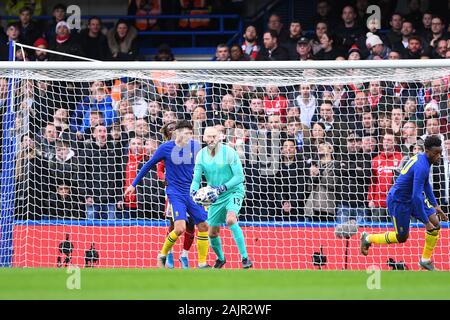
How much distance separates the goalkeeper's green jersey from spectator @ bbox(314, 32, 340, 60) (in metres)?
3.69

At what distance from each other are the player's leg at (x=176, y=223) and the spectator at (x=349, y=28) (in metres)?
4.60

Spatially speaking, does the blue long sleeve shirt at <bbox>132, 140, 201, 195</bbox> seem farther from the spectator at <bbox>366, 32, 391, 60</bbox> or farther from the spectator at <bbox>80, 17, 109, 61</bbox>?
the spectator at <bbox>80, 17, 109, 61</bbox>

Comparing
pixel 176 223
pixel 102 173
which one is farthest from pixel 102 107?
pixel 176 223

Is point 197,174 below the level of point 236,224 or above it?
above

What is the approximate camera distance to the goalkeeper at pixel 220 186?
1195cm

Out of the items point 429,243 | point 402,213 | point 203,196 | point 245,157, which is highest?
point 245,157

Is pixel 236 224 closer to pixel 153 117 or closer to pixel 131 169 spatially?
pixel 131 169

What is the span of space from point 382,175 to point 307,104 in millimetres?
1391

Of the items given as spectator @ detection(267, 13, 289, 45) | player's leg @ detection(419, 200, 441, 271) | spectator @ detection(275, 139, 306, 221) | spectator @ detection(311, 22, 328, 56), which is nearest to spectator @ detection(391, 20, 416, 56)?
spectator @ detection(311, 22, 328, 56)

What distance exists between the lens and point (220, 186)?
11984 mm

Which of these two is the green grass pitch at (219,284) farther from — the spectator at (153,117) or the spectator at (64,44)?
the spectator at (64,44)

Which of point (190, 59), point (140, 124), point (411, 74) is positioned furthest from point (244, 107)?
point (190, 59)

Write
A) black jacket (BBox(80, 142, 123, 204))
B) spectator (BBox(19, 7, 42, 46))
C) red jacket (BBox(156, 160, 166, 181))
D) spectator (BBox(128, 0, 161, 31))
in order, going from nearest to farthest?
red jacket (BBox(156, 160, 166, 181))
black jacket (BBox(80, 142, 123, 204))
spectator (BBox(19, 7, 42, 46))
spectator (BBox(128, 0, 161, 31))

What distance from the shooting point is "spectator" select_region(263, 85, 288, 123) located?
13320 mm
